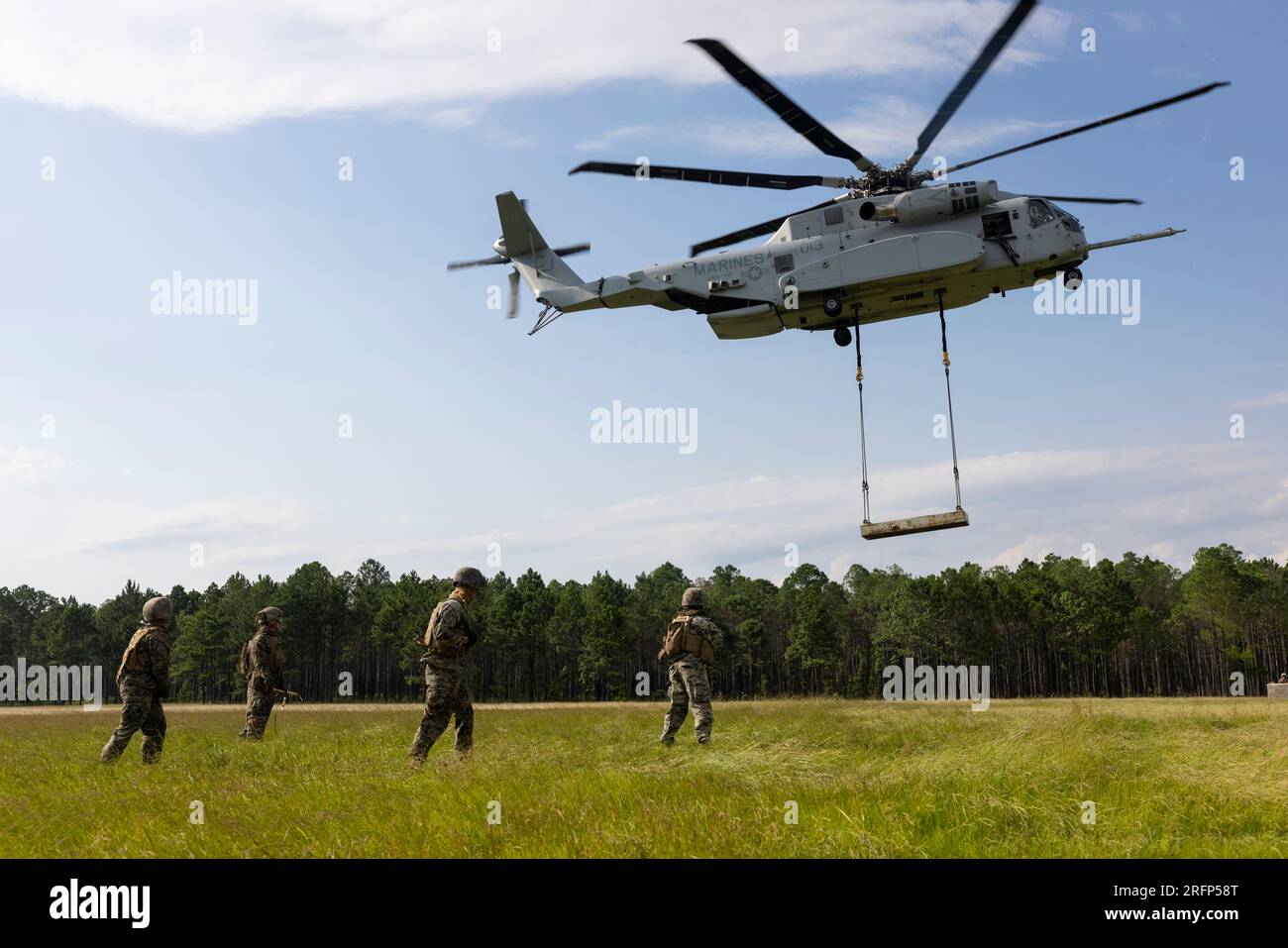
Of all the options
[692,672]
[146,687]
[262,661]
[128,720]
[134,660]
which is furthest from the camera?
[262,661]

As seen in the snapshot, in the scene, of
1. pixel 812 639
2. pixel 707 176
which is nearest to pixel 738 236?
pixel 707 176

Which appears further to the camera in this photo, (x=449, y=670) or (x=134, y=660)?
(x=134, y=660)

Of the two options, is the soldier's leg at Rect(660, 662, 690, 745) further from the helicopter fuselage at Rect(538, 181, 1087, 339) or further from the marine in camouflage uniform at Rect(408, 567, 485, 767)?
the helicopter fuselage at Rect(538, 181, 1087, 339)

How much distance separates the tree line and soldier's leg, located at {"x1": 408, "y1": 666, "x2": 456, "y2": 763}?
66.5 m

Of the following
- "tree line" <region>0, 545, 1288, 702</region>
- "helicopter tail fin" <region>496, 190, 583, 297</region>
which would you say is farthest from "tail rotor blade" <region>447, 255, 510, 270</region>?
"tree line" <region>0, 545, 1288, 702</region>

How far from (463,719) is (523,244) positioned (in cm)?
1362

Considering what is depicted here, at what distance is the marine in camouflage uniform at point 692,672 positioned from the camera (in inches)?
519

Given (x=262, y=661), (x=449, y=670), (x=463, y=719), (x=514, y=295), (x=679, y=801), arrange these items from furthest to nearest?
(x=514, y=295)
(x=262, y=661)
(x=463, y=719)
(x=449, y=670)
(x=679, y=801)

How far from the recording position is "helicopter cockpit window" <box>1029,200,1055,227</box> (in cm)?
1789

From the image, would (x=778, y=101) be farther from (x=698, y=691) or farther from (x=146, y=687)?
(x=146, y=687)

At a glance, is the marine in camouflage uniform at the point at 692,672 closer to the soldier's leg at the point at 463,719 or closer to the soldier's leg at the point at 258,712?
the soldier's leg at the point at 463,719

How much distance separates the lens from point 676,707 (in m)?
13.3
